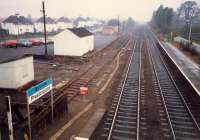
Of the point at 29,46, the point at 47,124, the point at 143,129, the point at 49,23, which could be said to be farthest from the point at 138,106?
the point at 49,23

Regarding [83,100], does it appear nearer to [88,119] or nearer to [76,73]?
[88,119]

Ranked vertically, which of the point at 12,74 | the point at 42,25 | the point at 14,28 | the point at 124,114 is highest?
the point at 42,25

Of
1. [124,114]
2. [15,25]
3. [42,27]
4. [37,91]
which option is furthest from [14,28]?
[37,91]

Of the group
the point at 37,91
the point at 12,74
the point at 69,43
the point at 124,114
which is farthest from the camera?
the point at 69,43

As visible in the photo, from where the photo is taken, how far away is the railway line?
1129cm

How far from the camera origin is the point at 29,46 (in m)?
44.8

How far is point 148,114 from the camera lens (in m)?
13.6

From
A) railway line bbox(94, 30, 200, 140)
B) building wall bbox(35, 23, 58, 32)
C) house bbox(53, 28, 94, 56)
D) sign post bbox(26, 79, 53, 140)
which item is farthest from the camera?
building wall bbox(35, 23, 58, 32)

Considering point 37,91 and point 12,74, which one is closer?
point 37,91

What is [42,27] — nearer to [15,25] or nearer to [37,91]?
[15,25]

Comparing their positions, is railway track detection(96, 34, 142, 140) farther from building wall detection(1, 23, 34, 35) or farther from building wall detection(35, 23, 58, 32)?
building wall detection(35, 23, 58, 32)

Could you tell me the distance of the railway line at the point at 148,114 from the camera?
11.3m

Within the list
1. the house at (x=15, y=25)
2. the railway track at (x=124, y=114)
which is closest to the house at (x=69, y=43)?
the railway track at (x=124, y=114)

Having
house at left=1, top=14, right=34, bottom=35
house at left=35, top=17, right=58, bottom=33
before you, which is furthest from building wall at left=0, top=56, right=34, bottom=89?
house at left=35, top=17, right=58, bottom=33
